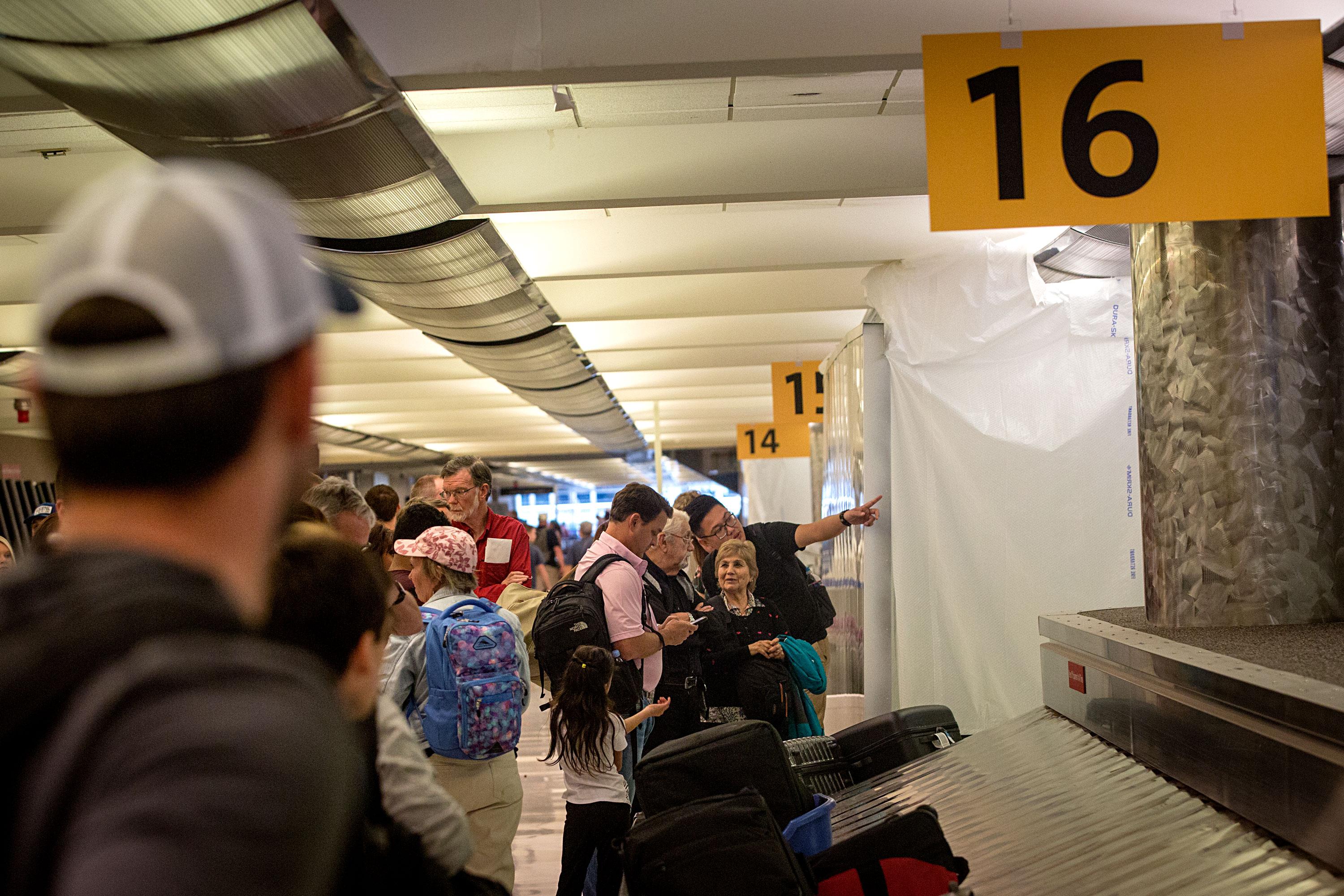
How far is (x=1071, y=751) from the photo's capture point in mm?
3037

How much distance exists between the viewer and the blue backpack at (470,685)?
301cm

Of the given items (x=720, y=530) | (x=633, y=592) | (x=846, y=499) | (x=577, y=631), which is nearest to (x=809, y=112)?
(x=633, y=592)

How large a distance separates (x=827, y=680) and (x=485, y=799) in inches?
134

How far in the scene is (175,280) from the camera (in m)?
0.67

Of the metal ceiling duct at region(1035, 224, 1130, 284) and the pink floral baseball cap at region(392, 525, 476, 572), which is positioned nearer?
the pink floral baseball cap at region(392, 525, 476, 572)

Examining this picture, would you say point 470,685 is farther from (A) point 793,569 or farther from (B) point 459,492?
(A) point 793,569

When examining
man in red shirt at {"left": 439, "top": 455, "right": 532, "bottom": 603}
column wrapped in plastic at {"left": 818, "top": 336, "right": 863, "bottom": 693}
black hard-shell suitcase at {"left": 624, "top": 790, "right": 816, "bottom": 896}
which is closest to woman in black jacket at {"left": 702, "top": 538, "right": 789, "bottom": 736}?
man in red shirt at {"left": 439, "top": 455, "right": 532, "bottom": 603}

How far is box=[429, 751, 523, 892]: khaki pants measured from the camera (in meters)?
3.14

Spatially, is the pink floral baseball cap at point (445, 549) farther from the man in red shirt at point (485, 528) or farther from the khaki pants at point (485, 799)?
the man in red shirt at point (485, 528)

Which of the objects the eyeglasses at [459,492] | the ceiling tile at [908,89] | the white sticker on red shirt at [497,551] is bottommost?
the white sticker on red shirt at [497,551]

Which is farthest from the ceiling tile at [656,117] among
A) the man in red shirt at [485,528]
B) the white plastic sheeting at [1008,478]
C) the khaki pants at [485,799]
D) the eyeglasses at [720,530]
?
the eyeglasses at [720,530]

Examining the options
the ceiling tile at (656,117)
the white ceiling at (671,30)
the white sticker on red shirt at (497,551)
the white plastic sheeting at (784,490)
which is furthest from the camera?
the white plastic sheeting at (784,490)

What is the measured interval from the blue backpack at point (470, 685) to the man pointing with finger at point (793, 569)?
240 centimetres

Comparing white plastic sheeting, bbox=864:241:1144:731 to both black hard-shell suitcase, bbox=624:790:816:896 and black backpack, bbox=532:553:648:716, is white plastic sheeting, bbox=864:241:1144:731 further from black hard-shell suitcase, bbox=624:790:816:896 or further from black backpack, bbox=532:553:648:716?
black hard-shell suitcase, bbox=624:790:816:896
